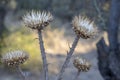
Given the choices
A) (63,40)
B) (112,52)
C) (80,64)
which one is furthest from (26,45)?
(80,64)

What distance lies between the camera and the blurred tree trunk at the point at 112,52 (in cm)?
484

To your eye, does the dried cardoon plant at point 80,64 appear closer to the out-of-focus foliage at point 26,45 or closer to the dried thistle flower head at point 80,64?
the dried thistle flower head at point 80,64

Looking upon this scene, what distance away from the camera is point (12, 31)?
12000 mm

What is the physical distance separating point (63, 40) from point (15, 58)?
1217 centimetres

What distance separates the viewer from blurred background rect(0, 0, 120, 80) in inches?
197

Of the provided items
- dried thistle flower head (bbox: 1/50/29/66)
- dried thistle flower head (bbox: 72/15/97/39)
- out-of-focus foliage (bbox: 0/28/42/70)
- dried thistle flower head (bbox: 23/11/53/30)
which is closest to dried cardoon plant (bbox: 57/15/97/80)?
dried thistle flower head (bbox: 72/15/97/39)

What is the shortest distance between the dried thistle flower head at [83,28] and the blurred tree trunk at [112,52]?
294cm

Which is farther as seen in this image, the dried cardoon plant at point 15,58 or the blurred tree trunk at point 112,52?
the blurred tree trunk at point 112,52

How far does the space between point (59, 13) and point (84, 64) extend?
50.7 feet

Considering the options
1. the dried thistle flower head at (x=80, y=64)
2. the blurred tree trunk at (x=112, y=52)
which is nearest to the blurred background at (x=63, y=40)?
the blurred tree trunk at (x=112, y=52)

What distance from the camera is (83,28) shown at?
1825 mm

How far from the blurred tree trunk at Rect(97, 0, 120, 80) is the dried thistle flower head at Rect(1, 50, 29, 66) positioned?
2.95 m

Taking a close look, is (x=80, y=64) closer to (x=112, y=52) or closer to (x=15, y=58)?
(x=15, y=58)

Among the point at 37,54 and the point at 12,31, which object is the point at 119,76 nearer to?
the point at 37,54
